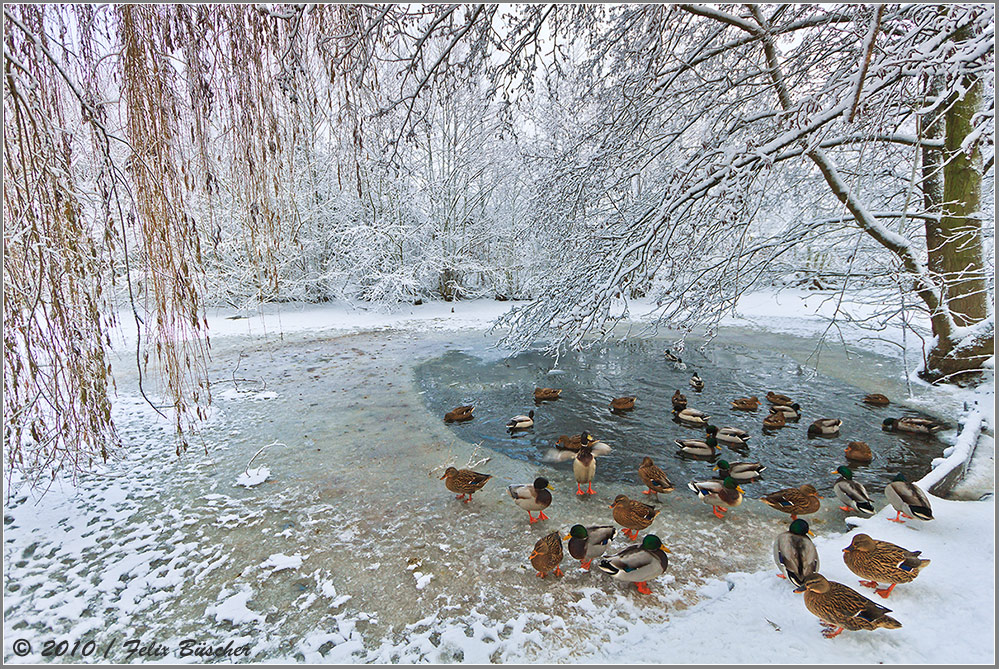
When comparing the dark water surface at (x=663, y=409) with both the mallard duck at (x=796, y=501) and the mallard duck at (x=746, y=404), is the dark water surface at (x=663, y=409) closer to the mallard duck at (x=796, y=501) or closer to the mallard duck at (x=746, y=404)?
the mallard duck at (x=746, y=404)

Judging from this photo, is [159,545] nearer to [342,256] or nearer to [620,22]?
[620,22]

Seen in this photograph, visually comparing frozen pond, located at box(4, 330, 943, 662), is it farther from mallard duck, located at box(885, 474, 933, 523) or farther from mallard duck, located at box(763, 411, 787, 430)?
mallard duck, located at box(885, 474, 933, 523)

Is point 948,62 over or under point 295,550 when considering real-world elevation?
over

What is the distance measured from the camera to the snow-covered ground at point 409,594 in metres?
2.38

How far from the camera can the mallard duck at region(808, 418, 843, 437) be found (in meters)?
5.47

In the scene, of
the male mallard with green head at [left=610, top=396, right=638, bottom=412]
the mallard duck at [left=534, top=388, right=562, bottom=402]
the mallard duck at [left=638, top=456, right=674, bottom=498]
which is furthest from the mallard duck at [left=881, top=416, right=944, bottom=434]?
the mallard duck at [left=534, top=388, right=562, bottom=402]

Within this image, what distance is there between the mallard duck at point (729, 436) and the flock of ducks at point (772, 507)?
0.03 feet

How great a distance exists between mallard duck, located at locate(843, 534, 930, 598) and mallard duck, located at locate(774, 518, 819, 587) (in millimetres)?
209

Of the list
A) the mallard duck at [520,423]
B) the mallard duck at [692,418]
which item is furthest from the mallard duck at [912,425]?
the mallard duck at [520,423]

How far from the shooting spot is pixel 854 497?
3.72 meters

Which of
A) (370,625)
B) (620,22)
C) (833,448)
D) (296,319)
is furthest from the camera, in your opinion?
(296,319)

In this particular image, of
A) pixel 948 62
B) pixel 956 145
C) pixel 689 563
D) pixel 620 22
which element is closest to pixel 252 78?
pixel 689 563

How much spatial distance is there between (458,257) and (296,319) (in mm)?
6721

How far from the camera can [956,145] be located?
248 inches
